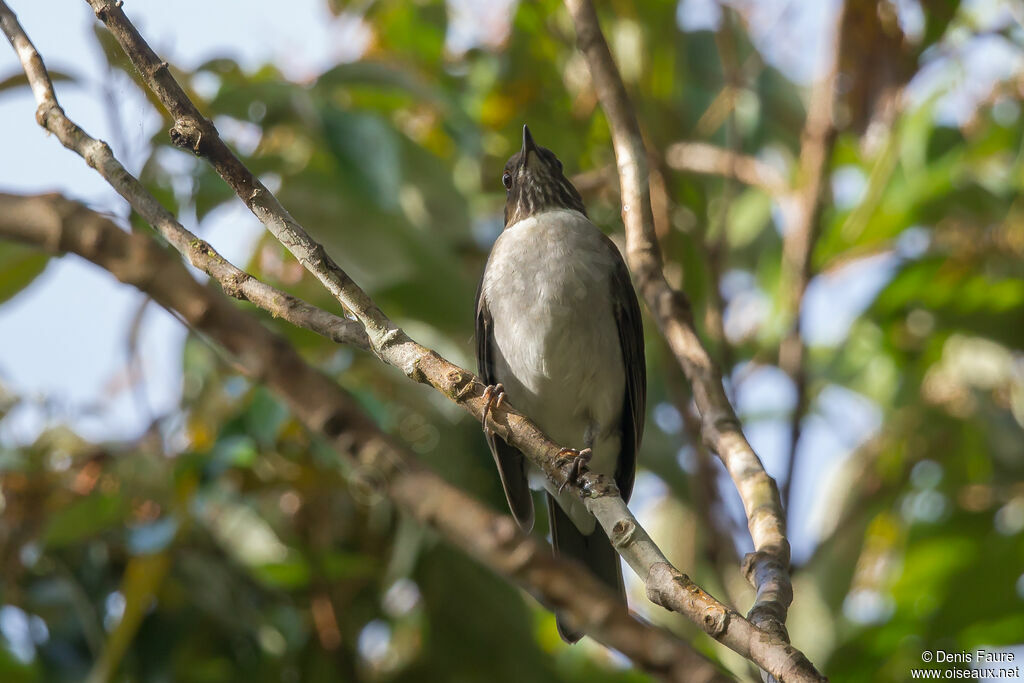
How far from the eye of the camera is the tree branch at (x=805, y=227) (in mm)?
4137

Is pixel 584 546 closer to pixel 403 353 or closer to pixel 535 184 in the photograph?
pixel 535 184

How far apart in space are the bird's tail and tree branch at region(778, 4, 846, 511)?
32.7 inches

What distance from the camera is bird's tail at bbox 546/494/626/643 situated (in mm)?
4301

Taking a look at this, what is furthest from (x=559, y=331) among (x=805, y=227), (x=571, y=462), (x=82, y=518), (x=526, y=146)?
(x=82, y=518)

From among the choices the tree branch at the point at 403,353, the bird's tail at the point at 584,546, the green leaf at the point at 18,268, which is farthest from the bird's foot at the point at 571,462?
the green leaf at the point at 18,268

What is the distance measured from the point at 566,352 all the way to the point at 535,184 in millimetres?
892

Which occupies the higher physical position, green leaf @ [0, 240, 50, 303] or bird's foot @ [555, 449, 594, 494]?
green leaf @ [0, 240, 50, 303]

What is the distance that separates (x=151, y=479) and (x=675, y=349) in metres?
2.03

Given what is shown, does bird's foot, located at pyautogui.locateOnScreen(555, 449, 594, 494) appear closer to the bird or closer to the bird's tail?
the bird

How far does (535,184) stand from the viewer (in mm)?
4664

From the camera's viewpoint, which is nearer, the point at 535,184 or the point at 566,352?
the point at 566,352

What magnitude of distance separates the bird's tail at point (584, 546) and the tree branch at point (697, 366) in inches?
57.3

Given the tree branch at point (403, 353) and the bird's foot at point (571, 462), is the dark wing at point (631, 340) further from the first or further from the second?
the tree branch at point (403, 353)

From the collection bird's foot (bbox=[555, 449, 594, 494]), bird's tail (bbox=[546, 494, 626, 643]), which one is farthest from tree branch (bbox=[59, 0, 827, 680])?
bird's tail (bbox=[546, 494, 626, 643])
